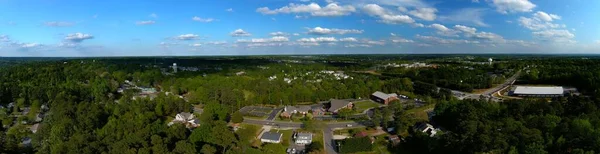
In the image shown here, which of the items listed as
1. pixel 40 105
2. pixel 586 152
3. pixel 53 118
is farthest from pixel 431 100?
pixel 40 105

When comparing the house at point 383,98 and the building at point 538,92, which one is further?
the building at point 538,92

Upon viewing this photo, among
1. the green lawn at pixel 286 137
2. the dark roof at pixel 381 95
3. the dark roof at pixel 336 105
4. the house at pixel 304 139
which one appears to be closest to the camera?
the house at pixel 304 139

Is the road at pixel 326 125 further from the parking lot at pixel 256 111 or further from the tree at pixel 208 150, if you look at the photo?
the tree at pixel 208 150

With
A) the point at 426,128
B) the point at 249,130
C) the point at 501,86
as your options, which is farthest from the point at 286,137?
the point at 501,86

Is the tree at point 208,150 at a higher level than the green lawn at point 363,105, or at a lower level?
higher

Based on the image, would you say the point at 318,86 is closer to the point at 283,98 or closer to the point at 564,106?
the point at 283,98

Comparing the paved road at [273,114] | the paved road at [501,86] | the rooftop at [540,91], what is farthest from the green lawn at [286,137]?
the rooftop at [540,91]
